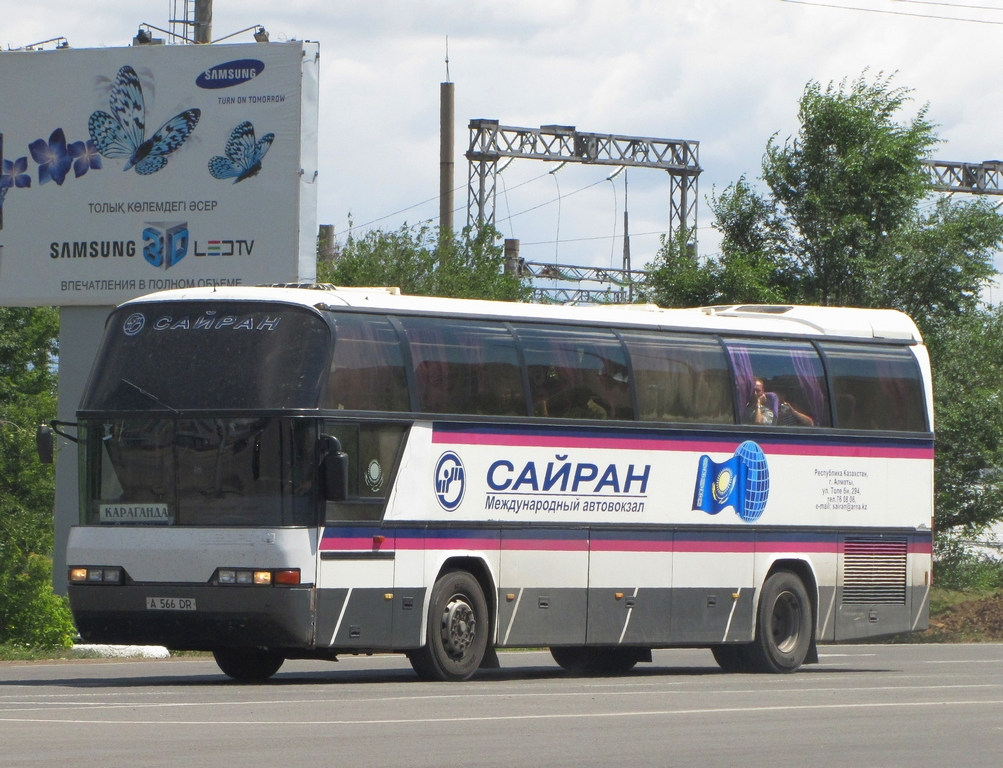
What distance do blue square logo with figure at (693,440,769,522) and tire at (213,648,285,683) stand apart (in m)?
4.55

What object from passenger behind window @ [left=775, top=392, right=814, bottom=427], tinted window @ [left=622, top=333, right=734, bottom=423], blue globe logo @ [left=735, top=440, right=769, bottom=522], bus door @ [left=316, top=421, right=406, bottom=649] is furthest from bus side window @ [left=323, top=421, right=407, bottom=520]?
passenger behind window @ [left=775, top=392, right=814, bottom=427]

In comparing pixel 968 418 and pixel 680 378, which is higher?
pixel 680 378

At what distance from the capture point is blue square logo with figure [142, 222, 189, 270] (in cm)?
2778

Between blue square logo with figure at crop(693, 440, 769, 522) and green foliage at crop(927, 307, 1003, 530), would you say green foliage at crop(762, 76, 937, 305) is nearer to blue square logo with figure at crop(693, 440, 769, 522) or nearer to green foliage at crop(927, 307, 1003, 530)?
green foliage at crop(927, 307, 1003, 530)

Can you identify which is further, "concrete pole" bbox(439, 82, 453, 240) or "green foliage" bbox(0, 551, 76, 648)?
"concrete pole" bbox(439, 82, 453, 240)

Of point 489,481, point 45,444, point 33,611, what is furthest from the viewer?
point 33,611

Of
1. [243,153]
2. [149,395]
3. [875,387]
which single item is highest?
[243,153]

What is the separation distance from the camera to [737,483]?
62.7 feet

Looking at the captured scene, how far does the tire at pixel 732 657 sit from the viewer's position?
65.3 ft

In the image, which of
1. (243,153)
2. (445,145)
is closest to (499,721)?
(243,153)

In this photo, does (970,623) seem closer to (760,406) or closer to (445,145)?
(760,406)

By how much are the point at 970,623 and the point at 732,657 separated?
55.7 feet

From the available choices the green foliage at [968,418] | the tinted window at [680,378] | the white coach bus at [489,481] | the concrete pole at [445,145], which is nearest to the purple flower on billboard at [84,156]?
the white coach bus at [489,481]

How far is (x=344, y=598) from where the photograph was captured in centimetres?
1568
